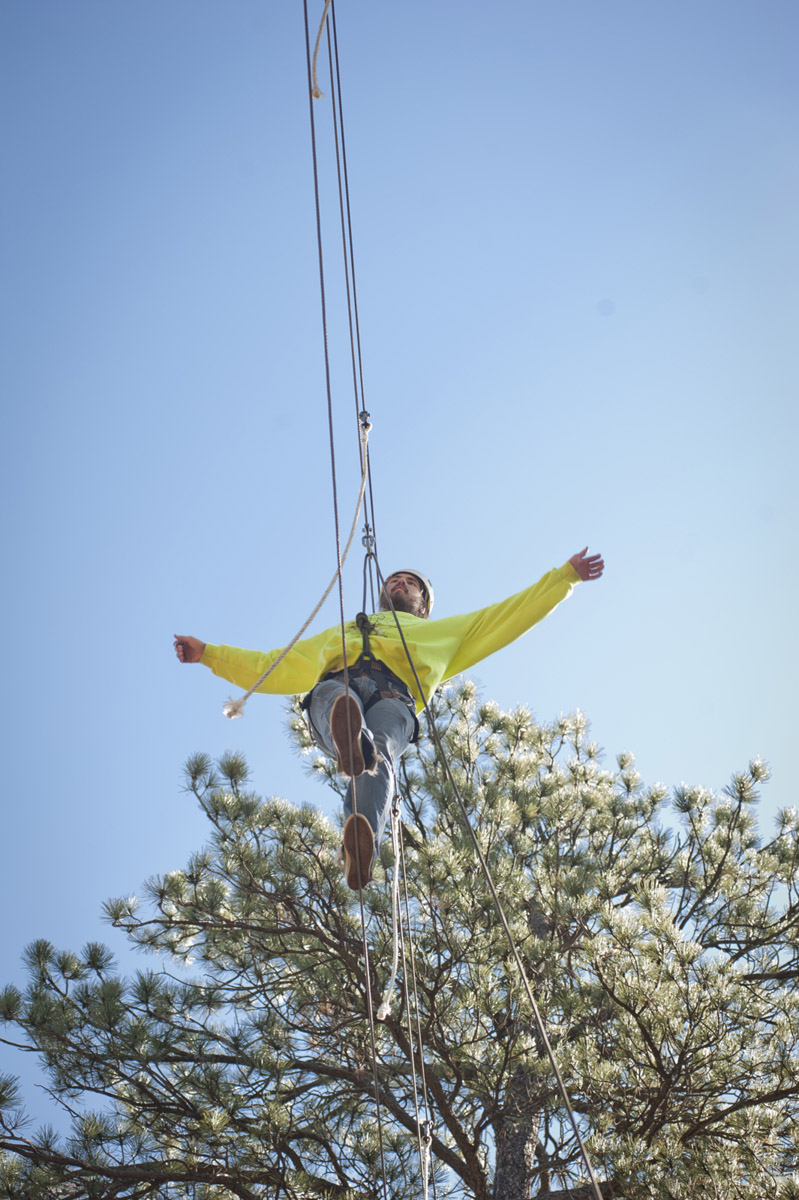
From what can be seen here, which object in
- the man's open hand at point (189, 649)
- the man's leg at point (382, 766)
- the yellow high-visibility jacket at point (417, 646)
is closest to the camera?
the man's leg at point (382, 766)

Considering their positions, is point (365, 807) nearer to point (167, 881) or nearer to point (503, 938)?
point (503, 938)

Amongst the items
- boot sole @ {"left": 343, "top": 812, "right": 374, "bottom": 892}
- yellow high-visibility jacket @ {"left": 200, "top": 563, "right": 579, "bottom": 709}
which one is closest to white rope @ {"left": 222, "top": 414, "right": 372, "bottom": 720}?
yellow high-visibility jacket @ {"left": 200, "top": 563, "right": 579, "bottom": 709}

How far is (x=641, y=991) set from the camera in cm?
289

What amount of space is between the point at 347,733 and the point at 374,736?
25cm

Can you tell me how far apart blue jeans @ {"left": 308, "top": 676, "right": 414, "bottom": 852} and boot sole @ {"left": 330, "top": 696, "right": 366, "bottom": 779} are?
50 millimetres

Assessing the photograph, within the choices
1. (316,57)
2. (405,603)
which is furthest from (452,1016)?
(316,57)

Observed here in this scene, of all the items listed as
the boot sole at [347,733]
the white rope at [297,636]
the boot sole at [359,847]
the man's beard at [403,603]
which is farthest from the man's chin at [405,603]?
the boot sole at [359,847]

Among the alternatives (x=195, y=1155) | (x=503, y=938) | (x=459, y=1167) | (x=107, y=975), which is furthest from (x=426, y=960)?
(x=107, y=975)

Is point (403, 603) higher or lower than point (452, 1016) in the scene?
higher

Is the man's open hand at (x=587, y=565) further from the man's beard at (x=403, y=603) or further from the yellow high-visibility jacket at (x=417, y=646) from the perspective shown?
the man's beard at (x=403, y=603)

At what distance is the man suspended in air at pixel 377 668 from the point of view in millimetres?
2379

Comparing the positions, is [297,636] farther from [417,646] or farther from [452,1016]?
[452,1016]

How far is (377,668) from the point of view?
283 centimetres

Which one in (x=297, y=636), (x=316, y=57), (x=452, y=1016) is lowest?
(x=452, y=1016)
